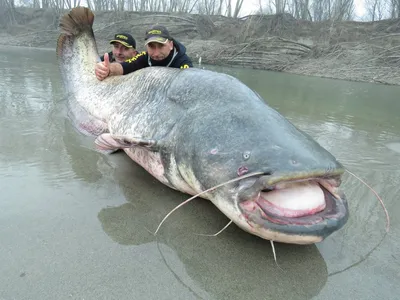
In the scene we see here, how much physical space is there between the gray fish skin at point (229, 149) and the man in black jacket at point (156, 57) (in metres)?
0.26

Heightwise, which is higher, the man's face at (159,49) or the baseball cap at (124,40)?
the man's face at (159,49)

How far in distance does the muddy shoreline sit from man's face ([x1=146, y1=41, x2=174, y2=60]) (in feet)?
32.1

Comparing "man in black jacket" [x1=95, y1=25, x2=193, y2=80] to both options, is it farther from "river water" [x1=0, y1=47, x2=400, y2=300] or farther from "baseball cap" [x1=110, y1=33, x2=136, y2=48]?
"baseball cap" [x1=110, y1=33, x2=136, y2=48]

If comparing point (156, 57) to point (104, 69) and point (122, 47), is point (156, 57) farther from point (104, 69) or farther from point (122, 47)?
point (122, 47)

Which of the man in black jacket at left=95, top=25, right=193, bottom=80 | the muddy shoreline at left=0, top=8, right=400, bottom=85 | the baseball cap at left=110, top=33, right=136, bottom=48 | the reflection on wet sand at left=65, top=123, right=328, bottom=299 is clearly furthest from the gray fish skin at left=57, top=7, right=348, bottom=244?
the muddy shoreline at left=0, top=8, right=400, bottom=85

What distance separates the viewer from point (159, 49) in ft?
9.84

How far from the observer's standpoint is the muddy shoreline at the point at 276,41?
1278 centimetres

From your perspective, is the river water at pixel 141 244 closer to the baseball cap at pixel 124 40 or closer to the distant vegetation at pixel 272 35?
the baseball cap at pixel 124 40

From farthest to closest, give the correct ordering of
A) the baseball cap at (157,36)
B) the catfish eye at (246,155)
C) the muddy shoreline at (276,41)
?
the muddy shoreline at (276,41) → the baseball cap at (157,36) → the catfish eye at (246,155)

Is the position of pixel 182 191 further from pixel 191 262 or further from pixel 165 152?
pixel 191 262

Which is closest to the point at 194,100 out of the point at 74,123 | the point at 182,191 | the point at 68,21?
the point at 182,191

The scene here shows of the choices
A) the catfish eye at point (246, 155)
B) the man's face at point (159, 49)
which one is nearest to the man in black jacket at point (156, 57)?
the man's face at point (159, 49)

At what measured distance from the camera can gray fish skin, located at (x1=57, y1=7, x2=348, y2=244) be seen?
1.37 metres

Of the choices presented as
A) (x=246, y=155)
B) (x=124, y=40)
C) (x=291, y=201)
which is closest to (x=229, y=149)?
(x=246, y=155)
